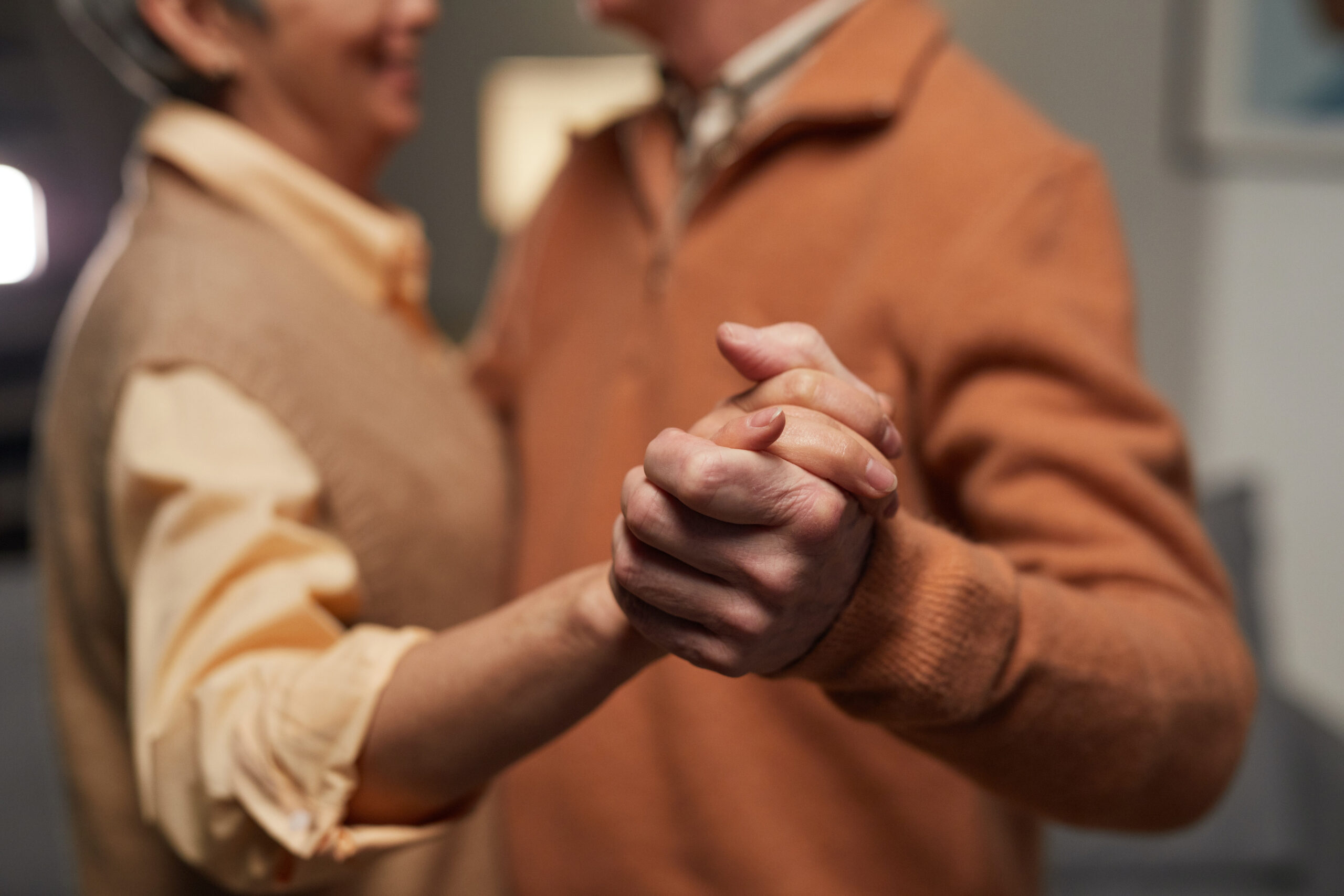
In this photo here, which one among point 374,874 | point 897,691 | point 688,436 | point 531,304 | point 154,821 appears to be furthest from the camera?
point 531,304

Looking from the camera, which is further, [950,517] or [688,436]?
[950,517]

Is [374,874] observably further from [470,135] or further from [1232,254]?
[470,135]

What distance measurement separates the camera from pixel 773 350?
47cm

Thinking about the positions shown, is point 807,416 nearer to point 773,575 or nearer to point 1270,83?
point 773,575

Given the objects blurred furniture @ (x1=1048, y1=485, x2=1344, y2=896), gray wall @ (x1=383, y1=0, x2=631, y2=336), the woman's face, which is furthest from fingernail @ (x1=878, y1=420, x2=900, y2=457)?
gray wall @ (x1=383, y1=0, x2=631, y2=336)

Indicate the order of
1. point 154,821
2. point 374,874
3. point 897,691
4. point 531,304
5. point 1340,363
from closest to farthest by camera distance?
point 897,691 → point 154,821 → point 374,874 → point 531,304 → point 1340,363

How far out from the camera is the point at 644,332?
85 centimetres

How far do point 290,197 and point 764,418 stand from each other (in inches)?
24.6

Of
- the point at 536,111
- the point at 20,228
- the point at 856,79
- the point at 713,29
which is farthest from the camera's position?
the point at 536,111

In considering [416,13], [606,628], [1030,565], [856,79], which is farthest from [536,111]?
[606,628]

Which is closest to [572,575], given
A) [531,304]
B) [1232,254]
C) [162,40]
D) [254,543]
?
[254,543]

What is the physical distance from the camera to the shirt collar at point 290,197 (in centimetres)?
87

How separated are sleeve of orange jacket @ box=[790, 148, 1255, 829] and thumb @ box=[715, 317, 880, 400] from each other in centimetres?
11

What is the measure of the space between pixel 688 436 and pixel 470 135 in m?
2.55
